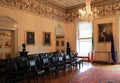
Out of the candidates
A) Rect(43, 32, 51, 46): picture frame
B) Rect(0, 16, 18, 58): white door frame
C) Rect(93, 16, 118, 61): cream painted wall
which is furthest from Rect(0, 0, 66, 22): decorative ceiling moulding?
Rect(93, 16, 118, 61): cream painted wall

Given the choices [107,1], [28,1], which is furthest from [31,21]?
[107,1]

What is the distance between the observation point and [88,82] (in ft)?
17.0

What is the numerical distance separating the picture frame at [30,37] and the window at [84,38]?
4714mm

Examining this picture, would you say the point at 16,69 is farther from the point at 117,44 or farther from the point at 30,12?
the point at 117,44

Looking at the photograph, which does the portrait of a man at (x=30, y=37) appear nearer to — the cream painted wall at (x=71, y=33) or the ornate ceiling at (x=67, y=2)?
the ornate ceiling at (x=67, y=2)

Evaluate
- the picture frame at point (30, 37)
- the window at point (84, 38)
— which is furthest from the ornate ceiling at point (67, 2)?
the picture frame at point (30, 37)

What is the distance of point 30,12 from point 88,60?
602 centimetres

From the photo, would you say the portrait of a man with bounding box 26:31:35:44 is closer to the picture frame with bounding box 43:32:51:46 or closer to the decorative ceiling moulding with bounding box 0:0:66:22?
the picture frame with bounding box 43:32:51:46

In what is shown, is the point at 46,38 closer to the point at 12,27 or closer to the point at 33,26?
the point at 33,26

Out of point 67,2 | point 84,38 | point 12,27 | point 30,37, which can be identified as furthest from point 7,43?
point 84,38

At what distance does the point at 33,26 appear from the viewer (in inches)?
357

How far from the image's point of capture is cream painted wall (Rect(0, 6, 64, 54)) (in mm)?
7801

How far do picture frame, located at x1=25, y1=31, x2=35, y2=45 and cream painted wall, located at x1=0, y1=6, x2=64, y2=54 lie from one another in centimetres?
20

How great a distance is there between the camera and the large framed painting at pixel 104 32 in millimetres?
10373
